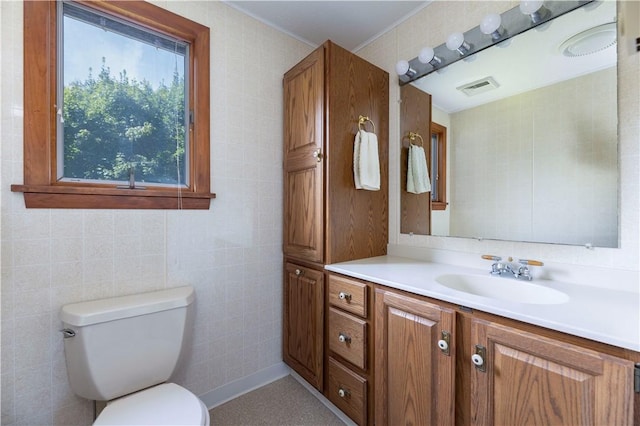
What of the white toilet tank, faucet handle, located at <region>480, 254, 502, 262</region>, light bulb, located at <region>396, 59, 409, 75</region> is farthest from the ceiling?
the white toilet tank

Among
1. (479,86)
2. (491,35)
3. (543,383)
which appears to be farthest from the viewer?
(479,86)

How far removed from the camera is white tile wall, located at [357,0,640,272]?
3.34ft

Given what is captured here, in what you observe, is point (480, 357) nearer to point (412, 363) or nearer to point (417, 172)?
point (412, 363)

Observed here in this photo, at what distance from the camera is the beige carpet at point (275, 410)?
4.92 feet

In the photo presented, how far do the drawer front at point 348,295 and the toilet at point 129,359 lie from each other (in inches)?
28.6

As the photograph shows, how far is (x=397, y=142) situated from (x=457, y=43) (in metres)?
0.60

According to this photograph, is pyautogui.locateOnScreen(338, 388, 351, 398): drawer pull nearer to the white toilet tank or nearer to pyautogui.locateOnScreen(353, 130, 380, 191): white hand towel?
the white toilet tank

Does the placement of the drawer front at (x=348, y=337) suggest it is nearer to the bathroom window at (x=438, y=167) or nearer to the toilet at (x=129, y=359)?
the toilet at (x=129, y=359)

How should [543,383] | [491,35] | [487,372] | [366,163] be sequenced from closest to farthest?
[543,383]
[487,372]
[491,35]
[366,163]

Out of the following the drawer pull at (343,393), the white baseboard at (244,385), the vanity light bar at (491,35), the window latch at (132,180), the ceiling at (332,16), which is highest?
the ceiling at (332,16)

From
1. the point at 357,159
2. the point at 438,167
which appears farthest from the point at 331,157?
the point at 438,167

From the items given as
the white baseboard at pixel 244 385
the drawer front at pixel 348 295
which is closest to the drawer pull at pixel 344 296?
the drawer front at pixel 348 295

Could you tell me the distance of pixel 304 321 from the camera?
1684 mm

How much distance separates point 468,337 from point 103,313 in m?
1.40
